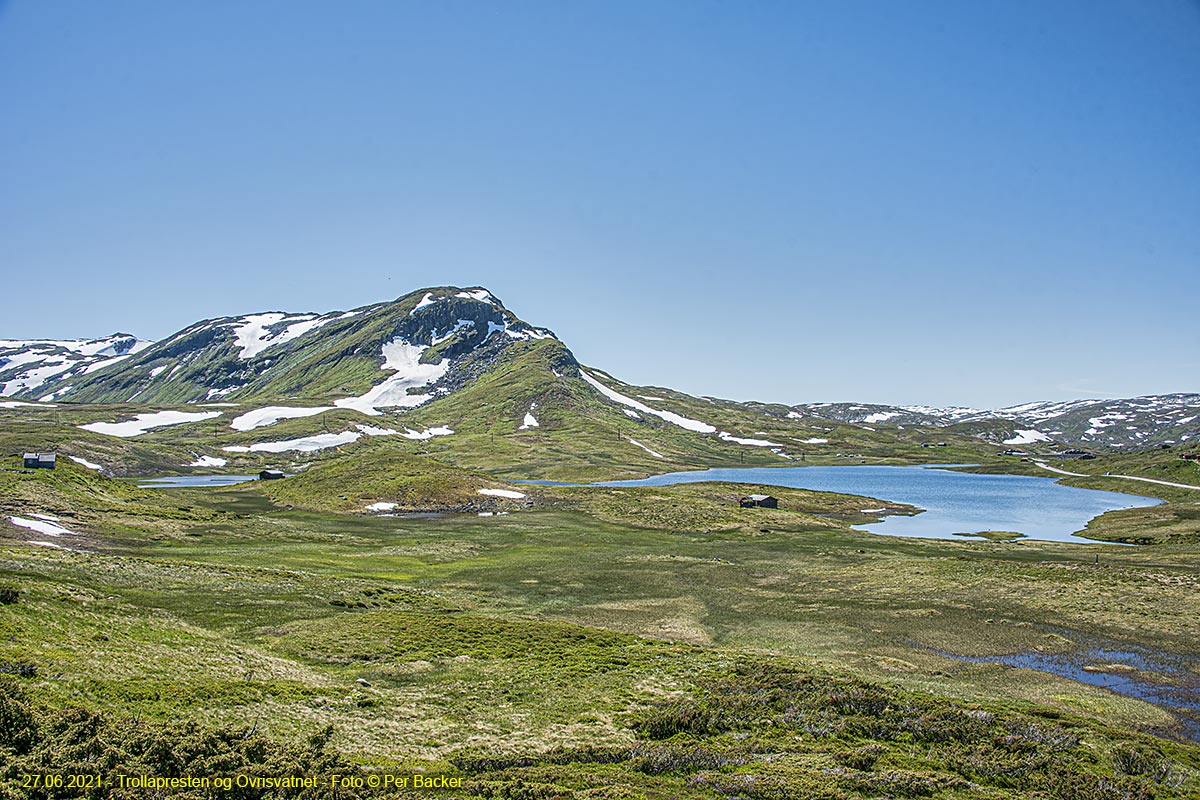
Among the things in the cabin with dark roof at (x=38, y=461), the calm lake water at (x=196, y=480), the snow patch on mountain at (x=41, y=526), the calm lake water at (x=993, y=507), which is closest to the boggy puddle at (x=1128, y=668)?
the calm lake water at (x=993, y=507)

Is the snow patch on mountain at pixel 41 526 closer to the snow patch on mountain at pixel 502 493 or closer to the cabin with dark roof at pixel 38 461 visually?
the cabin with dark roof at pixel 38 461

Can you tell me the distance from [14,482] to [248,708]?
78921mm

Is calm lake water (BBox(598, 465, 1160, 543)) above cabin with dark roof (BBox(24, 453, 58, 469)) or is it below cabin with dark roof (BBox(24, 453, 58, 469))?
below

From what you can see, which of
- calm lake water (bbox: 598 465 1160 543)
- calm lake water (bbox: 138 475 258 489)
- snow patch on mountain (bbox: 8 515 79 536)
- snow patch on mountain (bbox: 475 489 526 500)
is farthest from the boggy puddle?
calm lake water (bbox: 138 475 258 489)

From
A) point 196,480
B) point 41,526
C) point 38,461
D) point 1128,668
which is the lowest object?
point 196,480

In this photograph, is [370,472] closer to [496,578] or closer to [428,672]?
[496,578]

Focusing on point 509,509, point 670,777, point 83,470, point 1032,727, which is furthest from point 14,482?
point 1032,727

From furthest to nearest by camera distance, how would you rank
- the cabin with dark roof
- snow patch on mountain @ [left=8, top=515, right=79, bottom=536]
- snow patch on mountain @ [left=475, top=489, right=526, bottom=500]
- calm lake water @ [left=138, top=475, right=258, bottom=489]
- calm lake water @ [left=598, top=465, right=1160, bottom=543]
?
calm lake water @ [left=138, top=475, right=258, bottom=489] < snow patch on mountain @ [left=475, top=489, right=526, bottom=500] < calm lake water @ [left=598, top=465, right=1160, bottom=543] < the cabin with dark roof < snow patch on mountain @ [left=8, top=515, right=79, bottom=536]

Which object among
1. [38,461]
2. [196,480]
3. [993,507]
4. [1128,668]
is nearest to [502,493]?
[38,461]

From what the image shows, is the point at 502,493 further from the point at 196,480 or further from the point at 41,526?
the point at 196,480

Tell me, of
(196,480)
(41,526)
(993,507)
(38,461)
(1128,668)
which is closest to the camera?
(1128,668)

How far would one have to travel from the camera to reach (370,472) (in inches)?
5605

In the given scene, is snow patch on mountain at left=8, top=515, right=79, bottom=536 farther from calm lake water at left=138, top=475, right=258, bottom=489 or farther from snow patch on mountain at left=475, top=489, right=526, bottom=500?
calm lake water at left=138, top=475, right=258, bottom=489

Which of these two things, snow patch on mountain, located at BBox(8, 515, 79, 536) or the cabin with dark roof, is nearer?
snow patch on mountain, located at BBox(8, 515, 79, 536)
